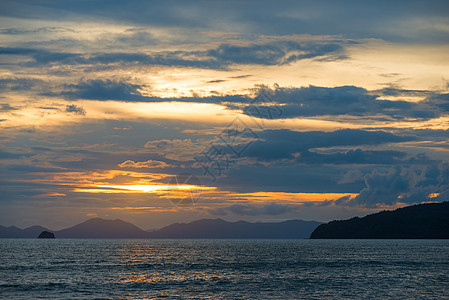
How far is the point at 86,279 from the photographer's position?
101000 millimetres

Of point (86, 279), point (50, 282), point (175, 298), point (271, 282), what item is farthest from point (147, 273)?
point (175, 298)

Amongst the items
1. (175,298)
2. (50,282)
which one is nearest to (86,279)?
(50,282)

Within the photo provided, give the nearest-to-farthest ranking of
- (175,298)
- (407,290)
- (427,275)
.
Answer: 1. (175,298)
2. (407,290)
3. (427,275)

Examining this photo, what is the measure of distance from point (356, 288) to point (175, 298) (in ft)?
110

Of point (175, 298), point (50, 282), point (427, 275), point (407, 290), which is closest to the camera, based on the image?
point (175, 298)

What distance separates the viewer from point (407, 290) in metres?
85.8

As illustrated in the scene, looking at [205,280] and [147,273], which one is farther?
[147,273]

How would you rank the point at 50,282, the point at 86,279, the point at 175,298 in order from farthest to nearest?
the point at 86,279, the point at 50,282, the point at 175,298

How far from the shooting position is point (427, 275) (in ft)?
367

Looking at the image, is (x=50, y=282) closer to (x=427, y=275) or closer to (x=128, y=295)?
(x=128, y=295)

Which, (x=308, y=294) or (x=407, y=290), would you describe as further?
(x=407, y=290)

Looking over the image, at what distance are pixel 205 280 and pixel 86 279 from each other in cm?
2459

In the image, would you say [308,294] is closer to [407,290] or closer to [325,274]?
[407,290]

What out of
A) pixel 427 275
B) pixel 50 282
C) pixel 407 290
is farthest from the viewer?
pixel 427 275
